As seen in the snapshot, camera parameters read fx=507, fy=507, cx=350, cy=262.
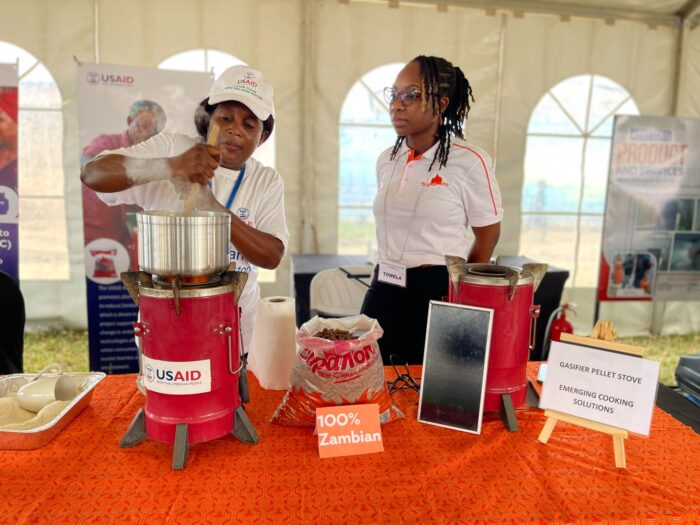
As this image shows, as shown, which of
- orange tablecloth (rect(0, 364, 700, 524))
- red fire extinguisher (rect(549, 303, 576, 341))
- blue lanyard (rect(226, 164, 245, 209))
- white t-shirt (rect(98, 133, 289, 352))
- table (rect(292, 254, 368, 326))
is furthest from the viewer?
red fire extinguisher (rect(549, 303, 576, 341))

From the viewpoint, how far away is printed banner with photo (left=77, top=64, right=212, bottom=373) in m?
3.11

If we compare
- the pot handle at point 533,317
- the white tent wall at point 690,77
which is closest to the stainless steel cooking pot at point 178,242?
the pot handle at point 533,317

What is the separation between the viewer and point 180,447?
40.1 inches

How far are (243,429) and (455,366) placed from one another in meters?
0.51

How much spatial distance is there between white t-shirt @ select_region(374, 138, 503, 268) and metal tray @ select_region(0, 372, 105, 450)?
1.05m

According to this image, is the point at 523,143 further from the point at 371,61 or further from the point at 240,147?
the point at 240,147

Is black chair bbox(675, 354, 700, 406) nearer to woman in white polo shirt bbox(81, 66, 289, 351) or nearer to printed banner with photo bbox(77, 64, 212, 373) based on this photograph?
woman in white polo shirt bbox(81, 66, 289, 351)

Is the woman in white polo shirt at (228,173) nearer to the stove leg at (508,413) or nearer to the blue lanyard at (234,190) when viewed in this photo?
the blue lanyard at (234,190)

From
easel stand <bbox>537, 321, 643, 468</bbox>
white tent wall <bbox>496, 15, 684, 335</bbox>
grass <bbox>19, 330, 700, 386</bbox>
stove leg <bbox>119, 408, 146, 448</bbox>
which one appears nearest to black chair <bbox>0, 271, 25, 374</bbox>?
stove leg <bbox>119, 408, 146, 448</bbox>

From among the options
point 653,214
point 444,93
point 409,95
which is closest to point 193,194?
point 409,95

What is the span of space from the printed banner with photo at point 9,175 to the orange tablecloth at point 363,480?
8.33ft

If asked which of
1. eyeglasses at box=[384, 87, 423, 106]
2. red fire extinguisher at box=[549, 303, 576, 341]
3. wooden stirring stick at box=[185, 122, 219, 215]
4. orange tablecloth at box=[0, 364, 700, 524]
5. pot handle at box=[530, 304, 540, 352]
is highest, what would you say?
eyeglasses at box=[384, 87, 423, 106]

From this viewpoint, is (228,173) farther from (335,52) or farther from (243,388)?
(335,52)

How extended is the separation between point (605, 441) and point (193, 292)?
3.22ft
